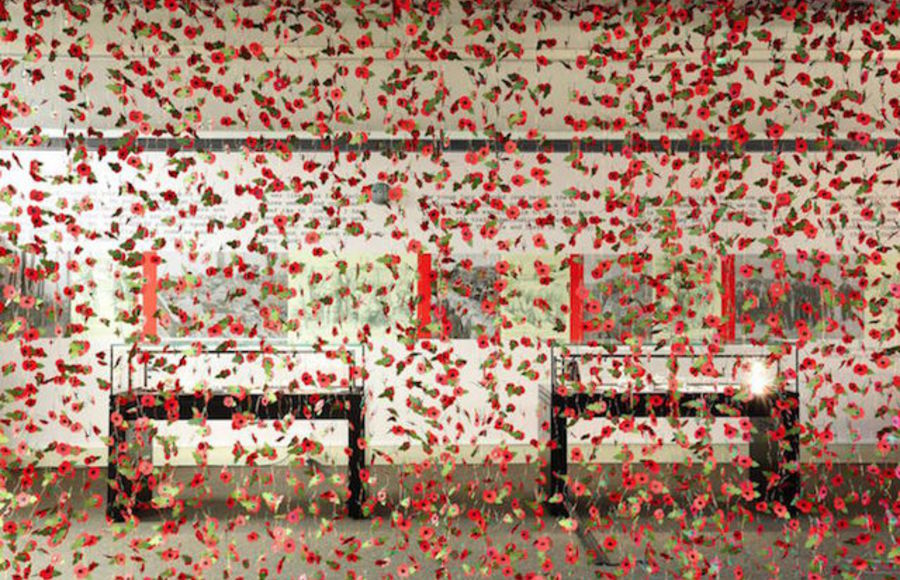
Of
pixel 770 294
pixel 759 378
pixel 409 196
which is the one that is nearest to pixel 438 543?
pixel 759 378

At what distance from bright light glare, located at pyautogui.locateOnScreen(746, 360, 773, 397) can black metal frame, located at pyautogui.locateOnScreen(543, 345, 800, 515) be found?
6cm

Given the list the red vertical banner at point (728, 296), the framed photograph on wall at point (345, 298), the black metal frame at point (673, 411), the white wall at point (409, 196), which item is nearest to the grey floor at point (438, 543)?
the black metal frame at point (673, 411)

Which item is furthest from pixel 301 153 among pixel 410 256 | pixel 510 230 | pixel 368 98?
pixel 510 230

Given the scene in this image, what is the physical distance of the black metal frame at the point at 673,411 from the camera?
367cm

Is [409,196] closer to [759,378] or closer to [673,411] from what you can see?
[759,378]

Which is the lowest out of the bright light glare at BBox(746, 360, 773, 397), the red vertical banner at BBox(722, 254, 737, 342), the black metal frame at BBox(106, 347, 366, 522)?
the black metal frame at BBox(106, 347, 366, 522)

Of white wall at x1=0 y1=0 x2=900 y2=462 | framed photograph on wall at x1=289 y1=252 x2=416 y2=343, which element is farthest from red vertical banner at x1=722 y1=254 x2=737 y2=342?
framed photograph on wall at x1=289 y1=252 x2=416 y2=343

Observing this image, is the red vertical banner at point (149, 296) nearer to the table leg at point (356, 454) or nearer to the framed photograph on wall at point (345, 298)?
the framed photograph on wall at point (345, 298)

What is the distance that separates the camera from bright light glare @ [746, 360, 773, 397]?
4.05 m

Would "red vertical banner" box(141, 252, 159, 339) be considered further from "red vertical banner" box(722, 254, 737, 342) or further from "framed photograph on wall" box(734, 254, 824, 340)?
"framed photograph on wall" box(734, 254, 824, 340)

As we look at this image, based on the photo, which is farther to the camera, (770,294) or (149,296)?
(770,294)

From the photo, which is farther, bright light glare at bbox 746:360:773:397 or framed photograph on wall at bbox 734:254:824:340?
framed photograph on wall at bbox 734:254:824:340

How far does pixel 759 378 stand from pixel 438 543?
173 cm

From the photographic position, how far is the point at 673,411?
3559mm
